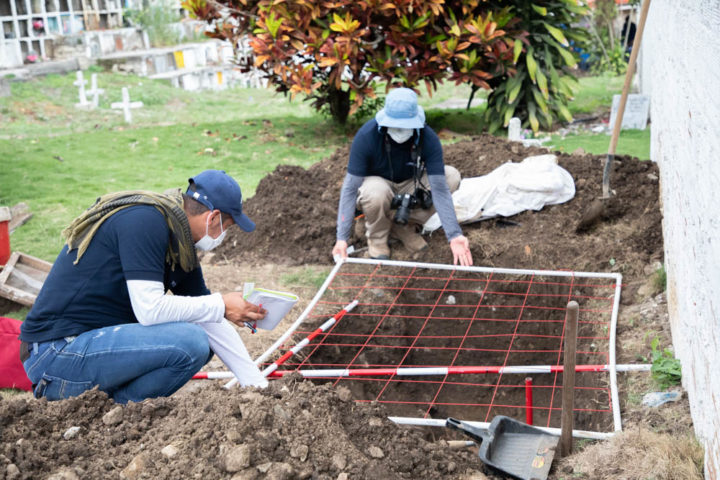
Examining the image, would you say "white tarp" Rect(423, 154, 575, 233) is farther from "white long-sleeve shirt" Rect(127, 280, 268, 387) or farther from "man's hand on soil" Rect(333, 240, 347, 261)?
"white long-sleeve shirt" Rect(127, 280, 268, 387)

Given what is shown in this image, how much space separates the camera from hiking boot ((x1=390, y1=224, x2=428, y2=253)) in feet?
0.64

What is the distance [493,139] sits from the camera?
23.7 ft

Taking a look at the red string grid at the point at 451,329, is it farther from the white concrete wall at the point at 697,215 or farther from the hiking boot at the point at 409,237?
the white concrete wall at the point at 697,215

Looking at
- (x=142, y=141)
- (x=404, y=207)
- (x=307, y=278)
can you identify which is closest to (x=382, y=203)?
(x=404, y=207)

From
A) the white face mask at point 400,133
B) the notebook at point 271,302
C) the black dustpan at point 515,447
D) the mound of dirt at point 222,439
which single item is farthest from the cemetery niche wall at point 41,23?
the black dustpan at point 515,447

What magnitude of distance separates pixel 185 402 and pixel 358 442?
2.45 ft

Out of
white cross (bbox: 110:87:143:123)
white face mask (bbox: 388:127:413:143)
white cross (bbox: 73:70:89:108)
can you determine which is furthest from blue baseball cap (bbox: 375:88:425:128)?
white cross (bbox: 73:70:89:108)

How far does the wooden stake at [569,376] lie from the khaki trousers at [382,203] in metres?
2.66

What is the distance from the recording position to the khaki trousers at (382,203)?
5.49 m

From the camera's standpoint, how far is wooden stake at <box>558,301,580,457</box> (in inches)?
112

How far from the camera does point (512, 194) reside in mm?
6047

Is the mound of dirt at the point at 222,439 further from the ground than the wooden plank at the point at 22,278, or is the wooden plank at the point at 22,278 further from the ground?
the mound of dirt at the point at 222,439

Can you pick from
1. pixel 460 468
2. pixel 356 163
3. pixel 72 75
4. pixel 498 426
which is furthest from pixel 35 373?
pixel 72 75

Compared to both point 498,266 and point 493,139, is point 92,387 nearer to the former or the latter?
point 498,266
